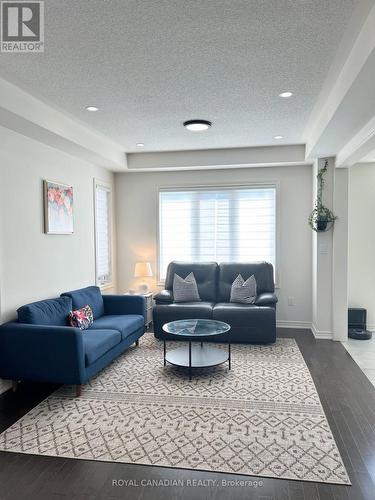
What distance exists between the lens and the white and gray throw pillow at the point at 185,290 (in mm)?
5422

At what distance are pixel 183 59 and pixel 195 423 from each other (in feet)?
9.01

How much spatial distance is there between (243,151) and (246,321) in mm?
2522

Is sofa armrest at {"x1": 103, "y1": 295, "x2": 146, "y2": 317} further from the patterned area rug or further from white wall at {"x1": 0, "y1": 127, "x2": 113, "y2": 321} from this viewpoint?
the patterned area rug

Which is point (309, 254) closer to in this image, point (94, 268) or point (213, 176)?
point (213, 176)

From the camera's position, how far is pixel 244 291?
529 centimetres

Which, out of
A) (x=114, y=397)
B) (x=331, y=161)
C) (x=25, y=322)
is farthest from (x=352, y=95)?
(x=25, y=322)

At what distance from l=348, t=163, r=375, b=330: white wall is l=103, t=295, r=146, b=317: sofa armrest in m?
3.25

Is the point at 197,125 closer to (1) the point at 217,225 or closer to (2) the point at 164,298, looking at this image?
(1) the point at 217,225

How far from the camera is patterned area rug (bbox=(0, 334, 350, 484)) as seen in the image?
2.37 metres

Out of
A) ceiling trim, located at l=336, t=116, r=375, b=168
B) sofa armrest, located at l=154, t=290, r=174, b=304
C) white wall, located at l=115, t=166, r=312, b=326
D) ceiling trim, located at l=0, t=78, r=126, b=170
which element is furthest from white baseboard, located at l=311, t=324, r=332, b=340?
ceiling trim, located at l=0, t=78, r=126, b=170

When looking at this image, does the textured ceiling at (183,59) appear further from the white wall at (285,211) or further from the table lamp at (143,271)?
the table lamp at (143,271)

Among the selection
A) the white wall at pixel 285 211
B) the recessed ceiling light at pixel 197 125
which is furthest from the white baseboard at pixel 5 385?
the recessed ceiling light at pixel 197 125

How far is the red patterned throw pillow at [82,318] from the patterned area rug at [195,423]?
0.58 m

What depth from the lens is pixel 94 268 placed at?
213 inches
